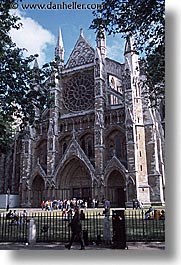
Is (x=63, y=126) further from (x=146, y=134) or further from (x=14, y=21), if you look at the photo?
(x=14, y=21)

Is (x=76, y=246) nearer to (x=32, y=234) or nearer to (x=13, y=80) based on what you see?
(x=32, y=234)

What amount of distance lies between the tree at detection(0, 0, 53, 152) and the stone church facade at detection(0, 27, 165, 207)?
9821 millimetres

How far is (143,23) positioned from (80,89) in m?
15.9

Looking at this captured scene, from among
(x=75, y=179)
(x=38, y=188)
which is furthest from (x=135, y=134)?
(x=38, y=188)

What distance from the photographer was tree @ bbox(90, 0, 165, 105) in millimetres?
7684

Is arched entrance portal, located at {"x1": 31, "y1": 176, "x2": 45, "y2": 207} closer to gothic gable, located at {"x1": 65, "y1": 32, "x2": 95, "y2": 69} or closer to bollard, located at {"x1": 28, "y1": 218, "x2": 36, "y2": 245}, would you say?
gothic gable, located at {"x1": 65, "y1": 32, "x2": 95, "y2": 69}

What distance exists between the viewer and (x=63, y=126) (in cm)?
2375

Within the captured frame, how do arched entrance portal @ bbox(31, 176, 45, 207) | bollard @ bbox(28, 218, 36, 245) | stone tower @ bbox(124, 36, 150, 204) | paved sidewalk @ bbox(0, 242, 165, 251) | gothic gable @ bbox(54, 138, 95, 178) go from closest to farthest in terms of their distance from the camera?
paved sidewalk @ bbox(0, 242, 165, 251)
bollard @ bbox(28, 218, 36, 245)
stone tower @ bbox(124, 36, 150, 204)
gothic gable @ bbox(54, 138, 95, 178)
arched entrance portal @ bbox(31, 176, 45, 207)

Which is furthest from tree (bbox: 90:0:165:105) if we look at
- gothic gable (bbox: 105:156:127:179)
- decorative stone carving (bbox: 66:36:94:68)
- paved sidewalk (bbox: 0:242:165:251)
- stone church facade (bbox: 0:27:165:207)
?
decorative stone carving (bbox: 66:36:94:68)

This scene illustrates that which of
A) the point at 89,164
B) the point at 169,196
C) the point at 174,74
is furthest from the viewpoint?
the point at 89,164

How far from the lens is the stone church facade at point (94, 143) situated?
1992 cm

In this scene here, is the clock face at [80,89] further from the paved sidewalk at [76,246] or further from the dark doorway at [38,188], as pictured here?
the paved sidewalk at [76,246]

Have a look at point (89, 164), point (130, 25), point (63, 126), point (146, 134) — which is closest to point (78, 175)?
point (89, 164)

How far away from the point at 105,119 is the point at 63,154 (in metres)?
4.26
